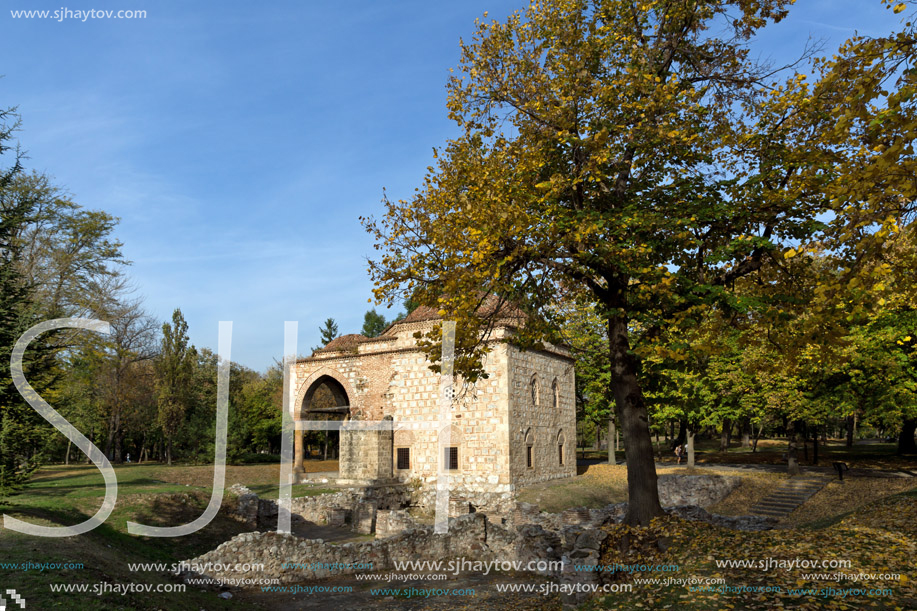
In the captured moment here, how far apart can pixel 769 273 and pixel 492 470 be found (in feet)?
52.4

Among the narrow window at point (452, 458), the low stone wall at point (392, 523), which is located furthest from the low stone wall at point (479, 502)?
the low stone wall at point (392, 523)

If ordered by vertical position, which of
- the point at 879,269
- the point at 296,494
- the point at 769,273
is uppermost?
the point at 769,273

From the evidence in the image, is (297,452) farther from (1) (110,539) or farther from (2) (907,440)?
(2) (907,440)

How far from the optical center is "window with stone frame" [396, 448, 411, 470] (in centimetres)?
2742

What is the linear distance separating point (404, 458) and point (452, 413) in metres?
4.19

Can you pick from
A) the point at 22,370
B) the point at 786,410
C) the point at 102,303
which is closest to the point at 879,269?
the point at 22,370

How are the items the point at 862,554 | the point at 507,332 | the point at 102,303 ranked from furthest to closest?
1. the point at 102,303
2. the point at 507,332
3. the point at 862,554

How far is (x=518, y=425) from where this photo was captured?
81.5ft

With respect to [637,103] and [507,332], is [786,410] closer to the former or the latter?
[507,332]

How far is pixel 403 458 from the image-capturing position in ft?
90.6

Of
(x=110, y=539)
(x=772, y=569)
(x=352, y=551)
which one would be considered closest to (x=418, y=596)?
(x=352, y=551)

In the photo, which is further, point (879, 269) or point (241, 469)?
point (241, 469)

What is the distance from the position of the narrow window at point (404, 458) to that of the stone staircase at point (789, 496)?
50.4 feet

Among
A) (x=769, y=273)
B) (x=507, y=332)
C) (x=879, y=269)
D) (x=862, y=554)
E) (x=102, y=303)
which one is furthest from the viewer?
(x=102, y=303)
